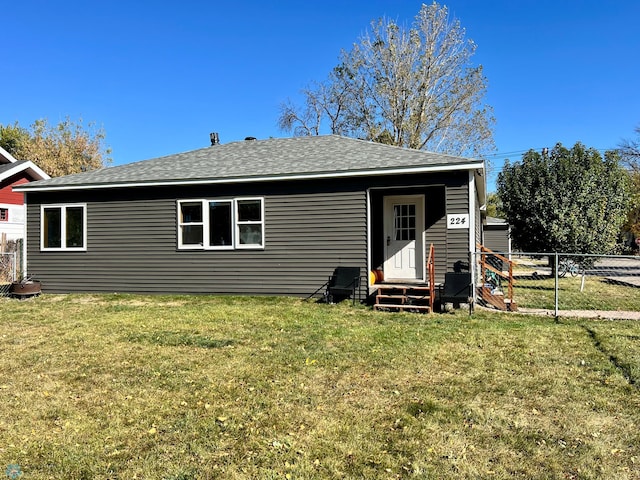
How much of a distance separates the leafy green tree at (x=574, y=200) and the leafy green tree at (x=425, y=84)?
11641mm

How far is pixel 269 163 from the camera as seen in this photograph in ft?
36.0

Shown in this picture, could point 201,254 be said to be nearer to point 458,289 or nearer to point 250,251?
point 250,251

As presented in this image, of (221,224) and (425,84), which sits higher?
(425,84)

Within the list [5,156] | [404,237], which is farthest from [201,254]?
[5,156]

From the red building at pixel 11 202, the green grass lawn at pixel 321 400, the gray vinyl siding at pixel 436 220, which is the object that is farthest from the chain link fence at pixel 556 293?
the red building at pixel 11 202

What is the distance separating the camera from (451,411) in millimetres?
3764

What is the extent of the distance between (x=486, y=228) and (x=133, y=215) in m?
18.7

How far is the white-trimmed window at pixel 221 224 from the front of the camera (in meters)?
10.5

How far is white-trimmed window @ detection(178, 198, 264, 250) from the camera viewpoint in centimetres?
1048

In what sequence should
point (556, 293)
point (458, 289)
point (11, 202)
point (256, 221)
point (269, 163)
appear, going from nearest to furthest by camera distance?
point (556, 293), point (458, 289), point (256, 221), point (269, 163), point (11, 202)

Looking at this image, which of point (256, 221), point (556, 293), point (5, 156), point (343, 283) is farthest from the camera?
point (5, 156)

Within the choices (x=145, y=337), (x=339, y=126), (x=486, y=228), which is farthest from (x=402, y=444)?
(x=339, y=126)

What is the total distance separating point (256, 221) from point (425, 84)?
60.2ft

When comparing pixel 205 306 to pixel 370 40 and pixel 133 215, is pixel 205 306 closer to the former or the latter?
pixel 133 215
